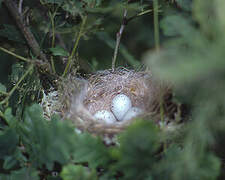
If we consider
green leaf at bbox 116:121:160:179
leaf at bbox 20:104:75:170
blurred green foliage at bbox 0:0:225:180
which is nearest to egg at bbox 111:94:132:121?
blurred green foliage at bbox 0:0:225:180

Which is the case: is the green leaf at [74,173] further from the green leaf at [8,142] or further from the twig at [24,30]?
the twig at [24,30]

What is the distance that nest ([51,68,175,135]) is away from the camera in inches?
37.4

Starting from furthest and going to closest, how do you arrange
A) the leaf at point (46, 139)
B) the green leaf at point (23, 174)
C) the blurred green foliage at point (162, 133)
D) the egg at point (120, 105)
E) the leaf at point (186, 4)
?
the egg at point (120, 105), the leaf at point (186, 4), the green leaf at point (23, 174), the leaf at point (46, 139), the blurred green foliage at point (162, 133)

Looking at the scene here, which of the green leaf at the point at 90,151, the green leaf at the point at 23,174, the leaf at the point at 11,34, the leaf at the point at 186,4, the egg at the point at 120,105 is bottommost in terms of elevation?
the green leaf at the point at 23,174

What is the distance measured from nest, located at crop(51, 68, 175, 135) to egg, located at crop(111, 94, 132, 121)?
5 centimetres

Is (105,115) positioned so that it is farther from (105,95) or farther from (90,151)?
(90,151)

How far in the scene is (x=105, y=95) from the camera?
1393 mm

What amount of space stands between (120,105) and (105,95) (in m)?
0.15

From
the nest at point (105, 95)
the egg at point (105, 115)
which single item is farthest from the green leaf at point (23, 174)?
the egg at point (105, 115)

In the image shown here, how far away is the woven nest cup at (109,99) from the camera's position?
3.20ft

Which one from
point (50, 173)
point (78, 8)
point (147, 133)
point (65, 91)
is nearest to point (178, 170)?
point (147, 133)

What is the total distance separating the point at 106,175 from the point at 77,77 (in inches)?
24.7

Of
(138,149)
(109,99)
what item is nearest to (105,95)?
(109,99)

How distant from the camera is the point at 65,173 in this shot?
0.72 meters
